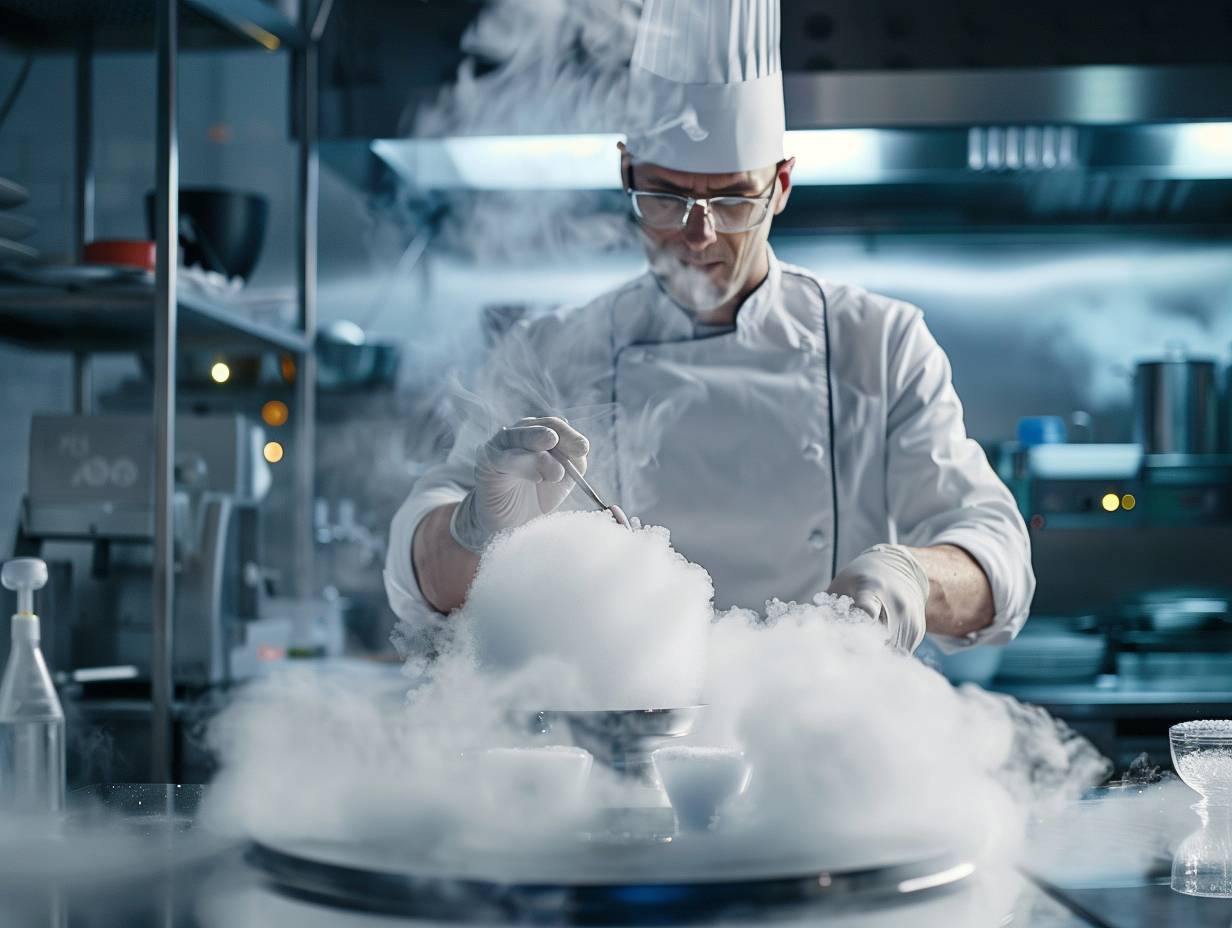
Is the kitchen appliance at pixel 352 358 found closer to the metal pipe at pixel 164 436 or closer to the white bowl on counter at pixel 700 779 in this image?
the metal pipe at pixel 164 436

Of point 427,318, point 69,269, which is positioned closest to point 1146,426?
point 427,318

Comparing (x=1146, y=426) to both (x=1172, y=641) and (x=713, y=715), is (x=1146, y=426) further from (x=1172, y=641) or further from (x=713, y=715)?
(x=713, y=715)

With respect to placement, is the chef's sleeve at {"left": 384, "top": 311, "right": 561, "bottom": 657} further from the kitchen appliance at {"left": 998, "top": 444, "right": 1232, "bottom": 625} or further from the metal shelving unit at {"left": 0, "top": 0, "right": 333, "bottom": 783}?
the kitchen appliance at {"left": 998, "top": 444, "right": 1232, "bottom": 625}

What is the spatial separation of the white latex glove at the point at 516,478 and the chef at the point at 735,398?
0.04 metres

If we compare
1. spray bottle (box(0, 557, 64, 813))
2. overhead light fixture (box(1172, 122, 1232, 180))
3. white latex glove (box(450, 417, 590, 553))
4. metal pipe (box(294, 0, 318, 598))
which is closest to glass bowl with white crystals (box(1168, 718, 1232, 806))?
white latex glove (box(450, 417, 590, 553))

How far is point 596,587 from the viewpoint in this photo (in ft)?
3.47

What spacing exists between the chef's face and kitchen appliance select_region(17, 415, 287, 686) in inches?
52.2

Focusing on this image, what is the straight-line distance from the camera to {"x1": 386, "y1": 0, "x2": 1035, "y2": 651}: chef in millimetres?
1725

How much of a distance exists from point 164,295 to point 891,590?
5.47ft

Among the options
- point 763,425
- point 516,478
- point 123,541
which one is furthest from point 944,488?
point 123,541

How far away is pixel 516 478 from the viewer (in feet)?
4.93

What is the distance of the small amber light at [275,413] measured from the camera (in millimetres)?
3607

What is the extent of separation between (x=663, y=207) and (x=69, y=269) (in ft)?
4.66

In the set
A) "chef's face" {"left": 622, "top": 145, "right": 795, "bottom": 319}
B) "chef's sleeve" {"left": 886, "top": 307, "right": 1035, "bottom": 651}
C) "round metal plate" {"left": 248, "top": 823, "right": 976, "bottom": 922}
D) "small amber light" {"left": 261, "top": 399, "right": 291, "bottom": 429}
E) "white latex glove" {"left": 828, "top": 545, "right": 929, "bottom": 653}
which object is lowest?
"round metal plate" {"left": 248, "top": 823, "right": 976, "bottom": 922}
